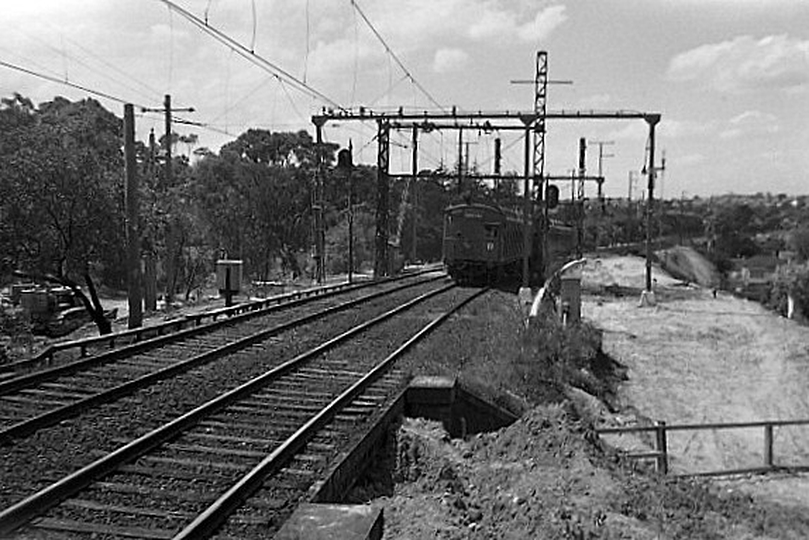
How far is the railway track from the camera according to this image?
6.25 m

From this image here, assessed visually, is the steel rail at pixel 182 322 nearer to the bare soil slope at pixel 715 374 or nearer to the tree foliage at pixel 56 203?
the tree foliage at pixel 56 203

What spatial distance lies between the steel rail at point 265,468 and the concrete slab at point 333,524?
36.9 inches

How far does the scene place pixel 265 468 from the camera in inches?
295

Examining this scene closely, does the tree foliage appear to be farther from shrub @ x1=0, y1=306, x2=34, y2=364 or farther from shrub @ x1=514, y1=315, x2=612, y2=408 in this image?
shrub @ x1=514, y1=315, x2=612, y2=408

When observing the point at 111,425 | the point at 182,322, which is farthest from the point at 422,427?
the point at 182,322

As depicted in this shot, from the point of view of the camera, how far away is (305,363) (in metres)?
13.5

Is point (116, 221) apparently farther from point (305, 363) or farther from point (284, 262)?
point (284, 262)

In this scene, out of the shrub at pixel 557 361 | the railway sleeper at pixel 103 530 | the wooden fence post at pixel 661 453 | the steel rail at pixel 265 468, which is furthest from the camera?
the shrub at pixel 557 361

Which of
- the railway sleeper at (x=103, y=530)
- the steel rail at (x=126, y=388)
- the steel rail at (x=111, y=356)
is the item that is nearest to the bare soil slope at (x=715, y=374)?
the steel rail at (x=126, y=388)

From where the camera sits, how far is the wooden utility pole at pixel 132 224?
60.3 ft

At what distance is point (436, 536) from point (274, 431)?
2.59m

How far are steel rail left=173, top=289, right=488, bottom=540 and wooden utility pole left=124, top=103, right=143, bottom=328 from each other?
7.89m

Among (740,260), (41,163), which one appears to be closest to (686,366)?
(41,163)

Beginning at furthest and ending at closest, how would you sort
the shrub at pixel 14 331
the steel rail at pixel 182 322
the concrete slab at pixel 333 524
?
the shrub at pixel 14 331, the steel rail at pixel 182 322, the concrete slab at pixel 333 524
